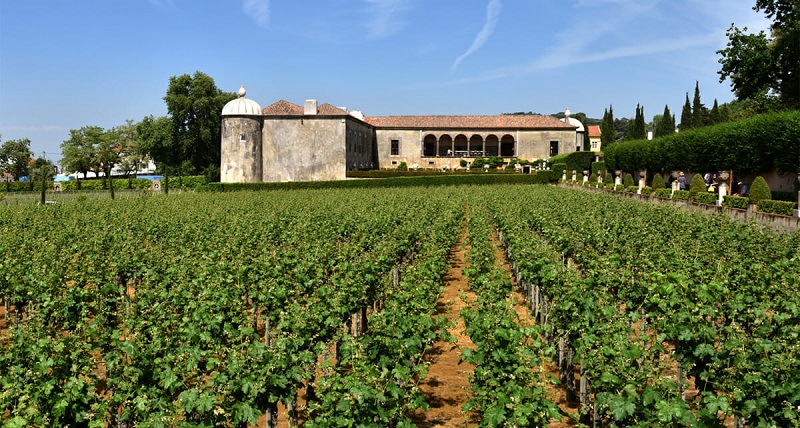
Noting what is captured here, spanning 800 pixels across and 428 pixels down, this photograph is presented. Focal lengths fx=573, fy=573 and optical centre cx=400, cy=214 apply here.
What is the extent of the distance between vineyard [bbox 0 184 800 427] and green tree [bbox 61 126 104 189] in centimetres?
7487

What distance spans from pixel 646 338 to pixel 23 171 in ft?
329

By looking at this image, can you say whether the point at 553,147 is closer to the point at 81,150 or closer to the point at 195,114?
the point at 195,114

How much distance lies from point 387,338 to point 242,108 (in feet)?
165

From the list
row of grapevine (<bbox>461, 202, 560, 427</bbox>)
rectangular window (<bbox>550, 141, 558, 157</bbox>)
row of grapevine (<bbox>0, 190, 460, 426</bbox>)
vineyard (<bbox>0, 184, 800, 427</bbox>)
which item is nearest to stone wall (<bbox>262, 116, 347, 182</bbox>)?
rectangular window (<bbox>550, 141, 558, 157</bbox>)

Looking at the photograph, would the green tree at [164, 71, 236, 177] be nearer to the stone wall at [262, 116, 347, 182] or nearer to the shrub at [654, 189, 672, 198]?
the stone wall at [262, 116, 347, 182]

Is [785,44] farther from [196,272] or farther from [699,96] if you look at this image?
[699,96]

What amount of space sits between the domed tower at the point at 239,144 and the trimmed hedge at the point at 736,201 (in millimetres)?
39528

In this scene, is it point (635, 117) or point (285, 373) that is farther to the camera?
→ point (635, 117)

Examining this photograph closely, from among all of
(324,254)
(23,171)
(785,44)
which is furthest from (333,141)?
(23,171)

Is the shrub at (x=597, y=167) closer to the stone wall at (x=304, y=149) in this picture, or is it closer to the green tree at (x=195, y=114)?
the stone wall at (x=304, y=149)

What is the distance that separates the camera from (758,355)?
18.9 ft

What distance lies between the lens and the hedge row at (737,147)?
27.6m

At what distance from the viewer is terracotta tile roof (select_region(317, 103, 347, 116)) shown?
175 ft

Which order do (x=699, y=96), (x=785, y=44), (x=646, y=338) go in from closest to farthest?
(x=646, y=338) < (x=785, y=44) < (x=699, y=96)
